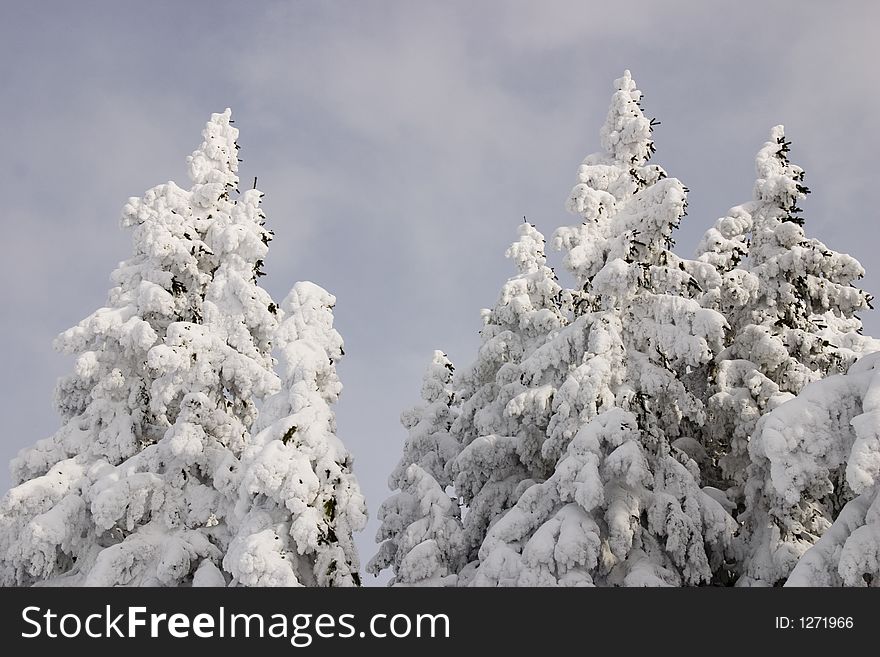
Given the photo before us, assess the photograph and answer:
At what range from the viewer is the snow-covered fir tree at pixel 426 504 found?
71.5 feet

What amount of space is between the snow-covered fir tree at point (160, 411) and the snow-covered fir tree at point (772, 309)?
11147mm

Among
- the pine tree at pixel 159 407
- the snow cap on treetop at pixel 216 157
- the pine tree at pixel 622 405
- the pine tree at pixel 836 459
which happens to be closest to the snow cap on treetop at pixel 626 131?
the pine tree at pixel 622 405

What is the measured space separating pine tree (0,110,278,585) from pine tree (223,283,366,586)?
6.00 feet

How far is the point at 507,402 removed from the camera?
24.3 m

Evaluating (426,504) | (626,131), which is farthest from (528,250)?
(426,504)

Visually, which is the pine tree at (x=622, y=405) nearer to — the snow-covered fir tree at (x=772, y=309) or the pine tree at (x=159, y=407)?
the snow-covered fir tree at (x=772, y=309)

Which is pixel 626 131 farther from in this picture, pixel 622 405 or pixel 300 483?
pixel 300 483

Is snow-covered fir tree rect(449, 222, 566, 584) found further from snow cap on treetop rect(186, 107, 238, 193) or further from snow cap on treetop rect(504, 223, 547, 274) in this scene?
snow cap on treetop rect(186, 107, 238, 193)

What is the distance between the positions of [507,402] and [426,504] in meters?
4.03

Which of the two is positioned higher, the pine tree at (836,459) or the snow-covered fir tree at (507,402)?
the snow-covered fir tree at (507,402)

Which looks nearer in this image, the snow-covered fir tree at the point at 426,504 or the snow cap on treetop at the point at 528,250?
the snow-covered fir tree at the point at 426,504
